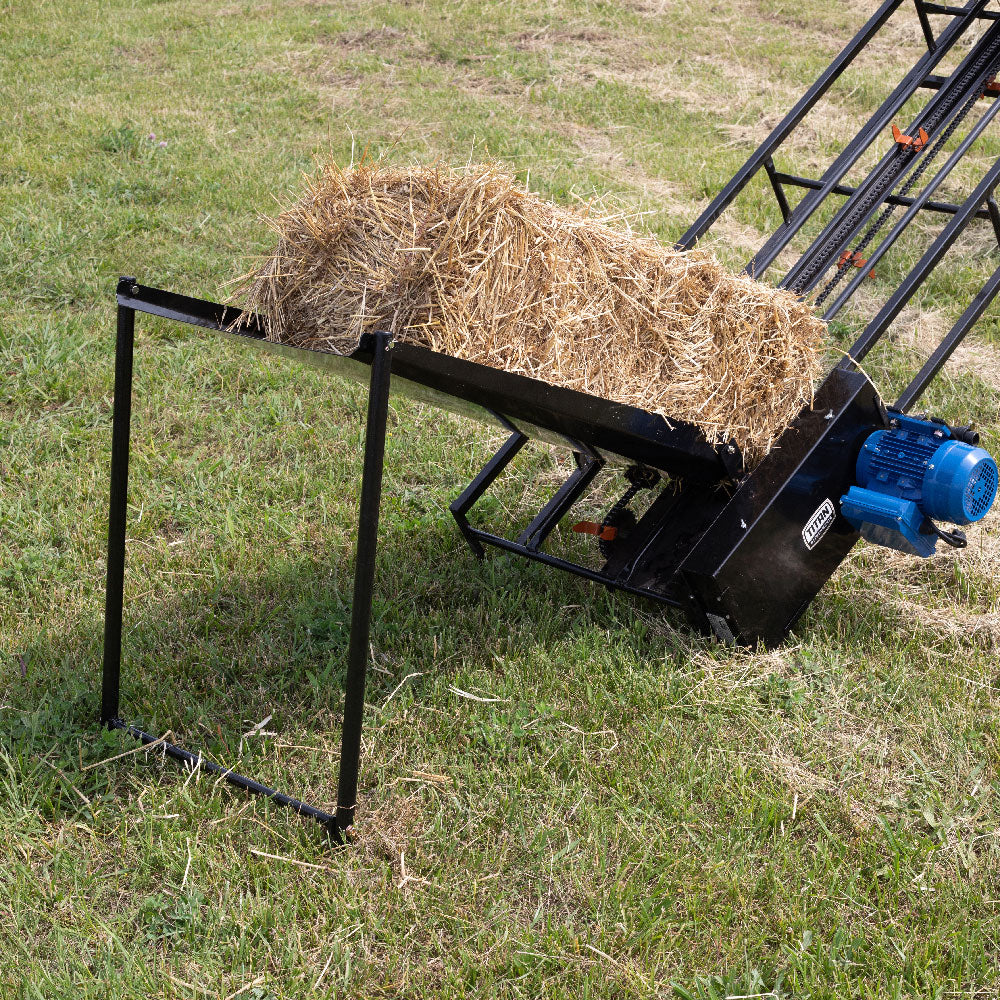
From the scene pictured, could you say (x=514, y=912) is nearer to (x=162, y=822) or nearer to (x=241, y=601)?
(x=162, y=822)

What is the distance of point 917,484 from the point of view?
3326 mm

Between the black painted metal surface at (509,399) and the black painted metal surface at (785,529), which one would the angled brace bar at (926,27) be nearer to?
the black painted metal surface at (785,529)

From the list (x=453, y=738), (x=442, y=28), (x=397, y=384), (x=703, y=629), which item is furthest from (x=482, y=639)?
(x=442, y=28)

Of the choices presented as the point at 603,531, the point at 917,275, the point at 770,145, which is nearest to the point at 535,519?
the point at 603,531

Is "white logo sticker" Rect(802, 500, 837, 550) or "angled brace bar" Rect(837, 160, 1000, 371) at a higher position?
"angled brace bar" Rect(837, 160, 1000, 371)

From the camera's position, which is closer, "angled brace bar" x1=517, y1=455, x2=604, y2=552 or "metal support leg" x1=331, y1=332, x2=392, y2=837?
"metal support leg" x1=331, y1=332, x2=392, y2=837

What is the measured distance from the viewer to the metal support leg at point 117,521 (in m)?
2.96

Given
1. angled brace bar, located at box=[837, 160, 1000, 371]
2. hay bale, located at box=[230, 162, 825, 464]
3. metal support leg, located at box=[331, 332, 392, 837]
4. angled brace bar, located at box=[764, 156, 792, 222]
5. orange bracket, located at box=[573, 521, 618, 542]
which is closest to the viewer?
metal support leg, located at box=[331, 332, 392, 837]

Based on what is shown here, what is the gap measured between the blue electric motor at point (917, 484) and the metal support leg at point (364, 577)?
1632 mm

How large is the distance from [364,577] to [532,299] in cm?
87

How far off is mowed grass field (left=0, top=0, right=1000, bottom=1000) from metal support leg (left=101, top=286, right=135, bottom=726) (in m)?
0.17

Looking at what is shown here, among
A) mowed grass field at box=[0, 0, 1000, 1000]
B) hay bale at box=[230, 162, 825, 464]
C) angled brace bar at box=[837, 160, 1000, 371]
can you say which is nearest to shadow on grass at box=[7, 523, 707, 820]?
mowed grass field at box=[0, 0, 1000, 1000]

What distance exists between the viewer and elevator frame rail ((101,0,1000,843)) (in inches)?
104

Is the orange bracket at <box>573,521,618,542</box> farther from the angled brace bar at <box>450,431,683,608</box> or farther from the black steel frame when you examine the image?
the black steel frame
